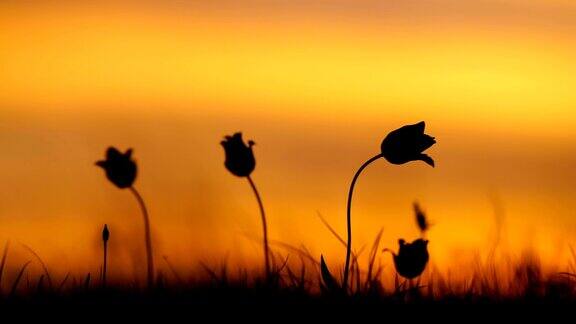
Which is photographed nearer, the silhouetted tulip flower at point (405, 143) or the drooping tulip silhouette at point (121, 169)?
the drooping tulip silhouette at point (121, 169)

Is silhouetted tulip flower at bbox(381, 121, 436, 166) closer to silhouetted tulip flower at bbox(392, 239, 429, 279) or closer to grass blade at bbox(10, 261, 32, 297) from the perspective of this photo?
silhouetted tulip flower at bbox(392, 239, 429, 279)

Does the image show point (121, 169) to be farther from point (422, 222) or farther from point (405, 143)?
point (422, 222)

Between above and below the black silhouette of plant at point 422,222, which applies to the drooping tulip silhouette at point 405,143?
above

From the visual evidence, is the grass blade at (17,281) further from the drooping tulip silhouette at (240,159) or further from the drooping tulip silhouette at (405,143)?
the drooping tulip silhouette at (405,143)

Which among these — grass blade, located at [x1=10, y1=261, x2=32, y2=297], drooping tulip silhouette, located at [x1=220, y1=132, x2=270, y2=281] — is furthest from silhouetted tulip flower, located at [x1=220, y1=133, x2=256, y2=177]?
grass blade, located at [x1=10, y1=261, x2=32, y2=297]

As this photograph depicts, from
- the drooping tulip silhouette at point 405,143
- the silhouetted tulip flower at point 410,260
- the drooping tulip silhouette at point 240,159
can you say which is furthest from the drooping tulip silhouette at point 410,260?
the drooping tulip silhouette at point 240,159

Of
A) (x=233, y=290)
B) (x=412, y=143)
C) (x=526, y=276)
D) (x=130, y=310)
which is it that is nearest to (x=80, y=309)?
(x=130, y=310)

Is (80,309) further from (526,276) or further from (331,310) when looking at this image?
(526,276)
